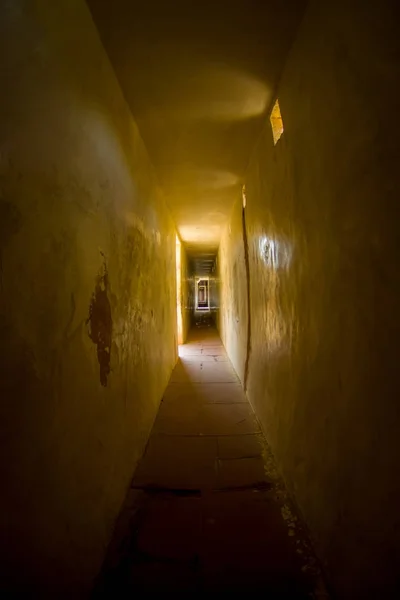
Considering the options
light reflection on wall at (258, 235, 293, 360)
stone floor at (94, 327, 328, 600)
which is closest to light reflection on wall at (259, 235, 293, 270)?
light reflection on wall at (258, 235, 293, 360)

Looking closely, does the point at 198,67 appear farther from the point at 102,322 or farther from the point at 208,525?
the point at 208,525

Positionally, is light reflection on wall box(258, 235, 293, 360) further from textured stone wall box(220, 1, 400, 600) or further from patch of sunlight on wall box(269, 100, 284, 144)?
patch of sunlight on wall box(269, 100, 284, 144)

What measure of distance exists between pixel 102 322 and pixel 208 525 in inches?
52.3

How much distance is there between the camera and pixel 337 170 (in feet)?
3.64

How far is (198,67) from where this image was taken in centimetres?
163

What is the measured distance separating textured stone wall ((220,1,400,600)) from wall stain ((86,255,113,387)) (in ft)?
3.64

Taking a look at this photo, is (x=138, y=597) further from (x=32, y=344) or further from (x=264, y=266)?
(x=264, y=266)

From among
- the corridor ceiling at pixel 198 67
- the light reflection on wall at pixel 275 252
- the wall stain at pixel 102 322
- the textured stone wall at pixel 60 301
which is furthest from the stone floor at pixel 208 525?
the corridor ceiling at pixel 198 67

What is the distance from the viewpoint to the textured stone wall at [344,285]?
2.72 ft

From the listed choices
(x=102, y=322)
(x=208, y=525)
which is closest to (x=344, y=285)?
(x=102, y=322)

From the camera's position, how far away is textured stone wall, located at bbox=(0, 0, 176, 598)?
765mm

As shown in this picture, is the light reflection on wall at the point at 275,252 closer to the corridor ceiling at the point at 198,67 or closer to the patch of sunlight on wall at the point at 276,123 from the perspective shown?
the patch of sunlight on wall at the point at 276,123

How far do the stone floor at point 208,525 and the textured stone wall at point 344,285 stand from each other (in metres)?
0.19

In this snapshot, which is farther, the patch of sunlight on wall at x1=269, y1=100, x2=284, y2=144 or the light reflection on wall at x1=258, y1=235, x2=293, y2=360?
the patch of sunlight on wall at x1=269, y1=100, x2=284, y2=144
